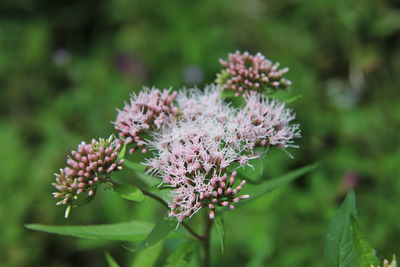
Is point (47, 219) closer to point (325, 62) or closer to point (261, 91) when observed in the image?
Result: point (261, 91)

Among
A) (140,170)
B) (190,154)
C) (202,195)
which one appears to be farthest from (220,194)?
(140,170)

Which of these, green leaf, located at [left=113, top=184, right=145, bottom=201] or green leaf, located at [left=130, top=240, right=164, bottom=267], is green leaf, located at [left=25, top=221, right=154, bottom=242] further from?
green leaf, located at [left=113, top=184, right=145, bottom=201]

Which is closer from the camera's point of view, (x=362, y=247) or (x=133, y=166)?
Result: (x=362, y=247)

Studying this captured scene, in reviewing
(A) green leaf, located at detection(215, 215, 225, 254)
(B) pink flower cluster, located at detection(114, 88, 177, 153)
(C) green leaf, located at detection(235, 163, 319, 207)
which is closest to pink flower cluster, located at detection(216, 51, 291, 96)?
(B) pink flower cluster, located at detection(114, 88, 177, 153)

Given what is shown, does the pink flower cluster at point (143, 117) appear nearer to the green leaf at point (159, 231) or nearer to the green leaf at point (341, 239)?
the green leaf at point (159, 231)

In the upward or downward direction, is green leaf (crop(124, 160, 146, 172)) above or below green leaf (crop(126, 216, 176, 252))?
above

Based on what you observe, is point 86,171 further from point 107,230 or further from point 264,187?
point 264,187
